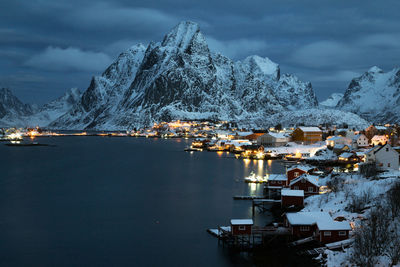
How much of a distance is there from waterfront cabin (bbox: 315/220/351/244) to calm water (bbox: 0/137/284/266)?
4.92 meters

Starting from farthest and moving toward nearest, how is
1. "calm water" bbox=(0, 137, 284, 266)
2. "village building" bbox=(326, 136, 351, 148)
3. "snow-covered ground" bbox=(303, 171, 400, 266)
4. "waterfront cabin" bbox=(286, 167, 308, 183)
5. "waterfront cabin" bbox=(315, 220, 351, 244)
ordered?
"village building" bbox=(326, 136, 351, 148)
"waterfront cabin" bbox=(286, 167, 308, 183)
"snow-covered ground" bbox=(303, 171, 400, 266)
"calm water" bbox=(0, 137, 284, 266)
"waterfront cabin" bbox=(315, 220, 351, 244)

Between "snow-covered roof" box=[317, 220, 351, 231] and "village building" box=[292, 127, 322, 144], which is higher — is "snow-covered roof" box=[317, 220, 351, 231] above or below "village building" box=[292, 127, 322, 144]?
below

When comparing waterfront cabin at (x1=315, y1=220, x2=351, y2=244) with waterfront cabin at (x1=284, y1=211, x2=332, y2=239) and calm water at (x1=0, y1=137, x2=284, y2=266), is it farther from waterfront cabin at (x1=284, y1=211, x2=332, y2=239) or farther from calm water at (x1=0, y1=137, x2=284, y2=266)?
calm water at (x1=0, y1=137, x2=284, y2=266)

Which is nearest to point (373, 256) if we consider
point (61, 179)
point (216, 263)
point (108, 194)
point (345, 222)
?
point (345, 222)

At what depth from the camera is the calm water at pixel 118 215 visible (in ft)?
79.7

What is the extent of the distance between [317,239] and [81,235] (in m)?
16.1

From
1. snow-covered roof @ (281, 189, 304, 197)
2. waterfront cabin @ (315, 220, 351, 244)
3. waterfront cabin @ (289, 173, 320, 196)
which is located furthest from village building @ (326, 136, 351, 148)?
waterfront cabin @ (315, 220, 351, 244)

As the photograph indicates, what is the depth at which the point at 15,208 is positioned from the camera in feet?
119

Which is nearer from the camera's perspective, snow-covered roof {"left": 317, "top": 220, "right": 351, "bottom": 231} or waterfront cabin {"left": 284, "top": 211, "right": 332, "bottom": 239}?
snow-covered roof {"left": 317, "top": 220, "right": 351, "bottom": 231}

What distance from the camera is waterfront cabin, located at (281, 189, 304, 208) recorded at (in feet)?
106

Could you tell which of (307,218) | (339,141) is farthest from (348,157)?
(307,218)

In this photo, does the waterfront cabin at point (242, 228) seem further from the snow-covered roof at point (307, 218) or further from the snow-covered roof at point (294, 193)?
the snow-covered roof at point (294, 193)

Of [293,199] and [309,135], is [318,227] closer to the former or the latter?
[293,199]

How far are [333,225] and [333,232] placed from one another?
0.47m
